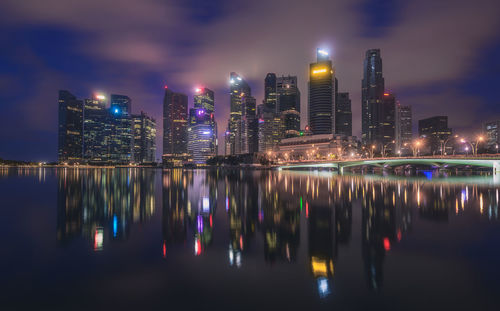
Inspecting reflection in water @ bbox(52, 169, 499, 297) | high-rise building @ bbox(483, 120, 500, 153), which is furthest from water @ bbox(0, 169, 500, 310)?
high-rise building @ bbox(483, 120, 500, 153)

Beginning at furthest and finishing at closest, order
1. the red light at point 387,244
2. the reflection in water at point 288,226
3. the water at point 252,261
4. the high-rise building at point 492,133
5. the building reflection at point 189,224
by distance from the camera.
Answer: the high-rise building at point 492,133
the building reflection at point 189,224
the red light at point 387,244
the reflection in water at point 288,226
the water at point 252,261

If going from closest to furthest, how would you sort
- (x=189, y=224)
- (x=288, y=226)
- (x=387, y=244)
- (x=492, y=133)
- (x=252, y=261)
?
(x=252, y=261) → (x=387, y=244) → (x=288, y=226) → (x=189, y=224) → (x=492, y=133)

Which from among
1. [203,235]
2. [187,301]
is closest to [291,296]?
[187,301]

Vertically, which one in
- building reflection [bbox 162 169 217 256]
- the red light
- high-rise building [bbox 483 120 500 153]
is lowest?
building reflection [bbox 162 169 217 256]

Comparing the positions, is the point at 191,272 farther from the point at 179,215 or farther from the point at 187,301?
the point at 179,215

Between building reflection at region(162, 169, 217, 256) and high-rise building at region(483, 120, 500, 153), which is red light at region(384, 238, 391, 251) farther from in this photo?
high-rise building at region(483, 120, 500, 153)

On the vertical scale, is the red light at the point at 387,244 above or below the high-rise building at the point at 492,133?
below

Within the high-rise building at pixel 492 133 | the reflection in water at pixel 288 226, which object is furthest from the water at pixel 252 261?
the high-rise building at pixel 492 133

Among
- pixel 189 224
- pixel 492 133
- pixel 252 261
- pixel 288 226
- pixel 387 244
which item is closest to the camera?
pixel 252 261

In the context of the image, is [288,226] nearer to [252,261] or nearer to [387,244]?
[387,244]

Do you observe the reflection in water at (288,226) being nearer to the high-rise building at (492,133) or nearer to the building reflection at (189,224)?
the building reflection at (189,224)

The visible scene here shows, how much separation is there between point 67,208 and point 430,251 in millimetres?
27369

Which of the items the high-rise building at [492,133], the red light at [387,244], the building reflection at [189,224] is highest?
the high-rise building at [492,133]

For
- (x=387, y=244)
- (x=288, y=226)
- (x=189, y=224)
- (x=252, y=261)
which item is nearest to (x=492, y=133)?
(x=387, y=244)
